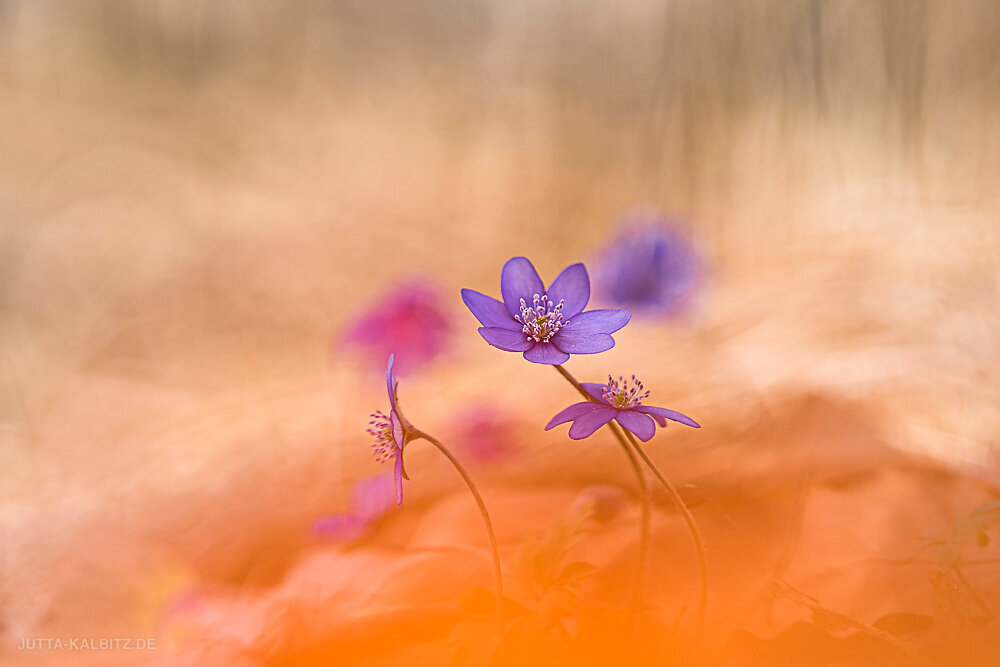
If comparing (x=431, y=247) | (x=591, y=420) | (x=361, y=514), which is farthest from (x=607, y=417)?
(x=431, y=247)

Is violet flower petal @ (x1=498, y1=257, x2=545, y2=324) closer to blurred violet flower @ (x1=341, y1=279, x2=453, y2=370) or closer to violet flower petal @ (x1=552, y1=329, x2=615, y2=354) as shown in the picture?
violet flower petal @ (x1=552, y1=329, x2=615, y2=354)

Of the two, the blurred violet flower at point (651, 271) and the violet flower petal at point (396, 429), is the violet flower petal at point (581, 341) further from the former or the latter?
the blurred violet flower at point (651, 271)

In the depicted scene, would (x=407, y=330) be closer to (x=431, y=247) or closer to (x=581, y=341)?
(x=431, y=247)

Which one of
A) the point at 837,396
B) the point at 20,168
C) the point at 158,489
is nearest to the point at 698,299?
the point at 837,396

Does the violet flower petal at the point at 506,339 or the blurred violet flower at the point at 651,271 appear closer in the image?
the violet flower petal at the point at 506,339

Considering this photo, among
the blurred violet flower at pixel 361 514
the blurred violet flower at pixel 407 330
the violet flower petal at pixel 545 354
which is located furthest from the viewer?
the blurred violet flower at pixel 407 330

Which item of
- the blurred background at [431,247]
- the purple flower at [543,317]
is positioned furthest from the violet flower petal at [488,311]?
the blurred background at [431,247]

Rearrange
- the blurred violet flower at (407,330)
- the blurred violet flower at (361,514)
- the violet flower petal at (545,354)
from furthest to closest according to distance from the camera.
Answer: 1. the blurred violet flower at (407,330)
2. the blurred violet flower at (361,514)
3. the violet flower petal at (545,354)
